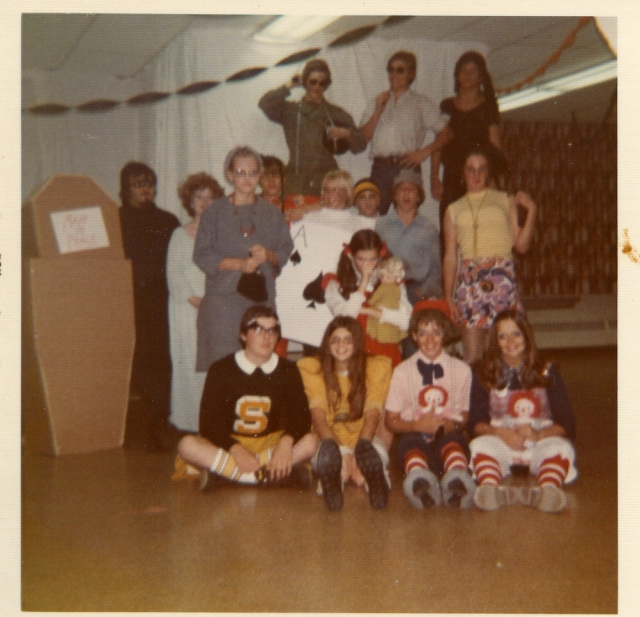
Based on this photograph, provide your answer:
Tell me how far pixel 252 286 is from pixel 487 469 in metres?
1.11

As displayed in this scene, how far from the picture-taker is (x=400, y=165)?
306 cm

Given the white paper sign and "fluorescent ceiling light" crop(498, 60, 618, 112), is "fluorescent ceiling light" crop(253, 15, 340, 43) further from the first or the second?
"fluorescent ceiling light" crop(498, 60, 618, 112)

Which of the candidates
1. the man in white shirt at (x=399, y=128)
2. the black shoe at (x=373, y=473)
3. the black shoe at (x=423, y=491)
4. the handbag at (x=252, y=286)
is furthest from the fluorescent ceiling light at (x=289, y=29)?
the black shoe at (x=423, y=491)

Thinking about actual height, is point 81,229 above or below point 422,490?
above

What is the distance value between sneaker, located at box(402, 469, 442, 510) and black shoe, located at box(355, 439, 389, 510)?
3.0 inches

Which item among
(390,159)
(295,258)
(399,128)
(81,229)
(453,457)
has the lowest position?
(453,457)

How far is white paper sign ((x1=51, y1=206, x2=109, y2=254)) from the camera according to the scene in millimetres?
2867

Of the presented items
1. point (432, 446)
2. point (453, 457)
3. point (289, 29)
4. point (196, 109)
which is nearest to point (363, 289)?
point (432, 446)

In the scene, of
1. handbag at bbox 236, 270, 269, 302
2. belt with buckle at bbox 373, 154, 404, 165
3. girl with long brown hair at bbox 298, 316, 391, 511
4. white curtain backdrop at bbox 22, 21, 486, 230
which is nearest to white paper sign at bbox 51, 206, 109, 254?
white curtain backdrop at bbox 22, 21, 486, 230

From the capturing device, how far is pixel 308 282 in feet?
9.05

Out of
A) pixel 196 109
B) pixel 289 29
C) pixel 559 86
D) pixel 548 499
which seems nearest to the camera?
pixel 548 499

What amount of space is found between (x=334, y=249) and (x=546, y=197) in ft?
9.53

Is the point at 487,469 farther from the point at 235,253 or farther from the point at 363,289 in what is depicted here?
the point at 235,253

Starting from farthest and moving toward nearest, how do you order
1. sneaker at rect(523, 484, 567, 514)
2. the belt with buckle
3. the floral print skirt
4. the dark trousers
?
the belt with buckle
the floral print skirt
the dark trousers
sneaker at rect(523, 484, 567, 514)
